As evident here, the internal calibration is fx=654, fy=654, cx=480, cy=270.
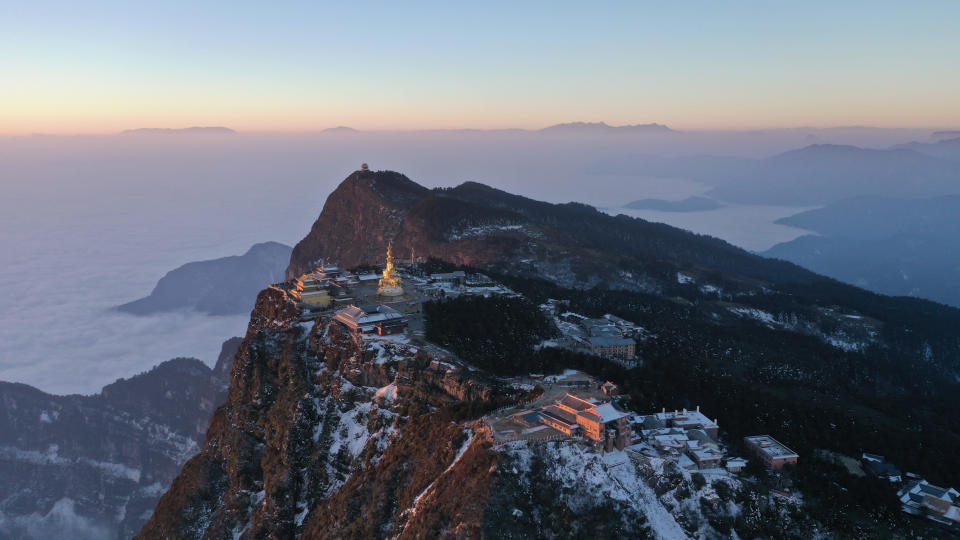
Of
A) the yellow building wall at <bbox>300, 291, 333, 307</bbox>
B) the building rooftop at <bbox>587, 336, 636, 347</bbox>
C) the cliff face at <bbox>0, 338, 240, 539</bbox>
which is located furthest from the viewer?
the cliff face at <bbox>0, 338, 240, 539</bbox>

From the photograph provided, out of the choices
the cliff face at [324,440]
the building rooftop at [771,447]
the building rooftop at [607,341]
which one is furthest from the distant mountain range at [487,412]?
the building rooftop at [607,341]

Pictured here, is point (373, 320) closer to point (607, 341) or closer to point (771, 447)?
point (607, 341)

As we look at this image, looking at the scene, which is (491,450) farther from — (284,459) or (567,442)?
→ (284,459)

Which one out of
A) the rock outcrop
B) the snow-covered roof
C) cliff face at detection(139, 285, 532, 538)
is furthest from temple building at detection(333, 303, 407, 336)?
the rock outcrop

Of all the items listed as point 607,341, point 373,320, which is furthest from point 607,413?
point 373,320

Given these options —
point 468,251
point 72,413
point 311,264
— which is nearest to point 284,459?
point 468,251

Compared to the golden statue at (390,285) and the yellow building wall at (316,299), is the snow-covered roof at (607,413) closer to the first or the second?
the golden statue at (390,285)

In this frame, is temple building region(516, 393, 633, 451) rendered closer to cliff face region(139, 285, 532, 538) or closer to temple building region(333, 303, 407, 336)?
cliff face region(139, 285, 532, 538)
